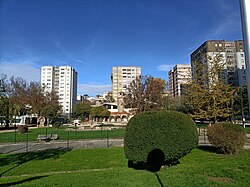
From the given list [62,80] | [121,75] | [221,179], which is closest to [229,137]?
[221,179]

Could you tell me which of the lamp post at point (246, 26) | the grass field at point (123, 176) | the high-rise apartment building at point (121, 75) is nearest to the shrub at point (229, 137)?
the grass field at point (123, 176)

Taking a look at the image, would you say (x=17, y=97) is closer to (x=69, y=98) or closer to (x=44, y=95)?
(x=44, y=95)

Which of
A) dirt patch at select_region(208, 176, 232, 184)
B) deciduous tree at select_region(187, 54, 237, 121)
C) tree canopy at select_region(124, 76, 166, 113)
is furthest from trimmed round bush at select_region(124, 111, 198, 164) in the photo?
tree canopy at select_region(124, 76, 166, 113)

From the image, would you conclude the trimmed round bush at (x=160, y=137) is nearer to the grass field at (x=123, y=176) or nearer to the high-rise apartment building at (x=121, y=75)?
the grass field at (x=123, y=176)

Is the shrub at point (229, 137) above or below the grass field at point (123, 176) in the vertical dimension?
above

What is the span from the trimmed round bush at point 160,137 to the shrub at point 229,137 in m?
3.90

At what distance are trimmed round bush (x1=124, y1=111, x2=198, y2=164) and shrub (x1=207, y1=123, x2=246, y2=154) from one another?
153 inches

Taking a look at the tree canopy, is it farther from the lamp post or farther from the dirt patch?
the lamp post

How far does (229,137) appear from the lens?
10.9 metres

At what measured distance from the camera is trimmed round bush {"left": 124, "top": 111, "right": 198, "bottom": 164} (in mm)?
7734

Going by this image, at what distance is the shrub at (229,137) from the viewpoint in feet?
35.4

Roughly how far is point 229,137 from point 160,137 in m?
5.23

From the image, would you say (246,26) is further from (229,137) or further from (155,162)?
(229,137)

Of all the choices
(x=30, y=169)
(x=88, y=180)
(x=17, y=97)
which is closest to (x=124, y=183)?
(x=88, y=180)
